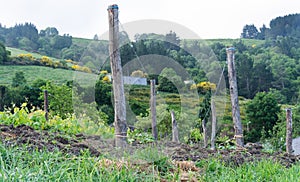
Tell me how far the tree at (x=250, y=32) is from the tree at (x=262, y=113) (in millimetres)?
34330

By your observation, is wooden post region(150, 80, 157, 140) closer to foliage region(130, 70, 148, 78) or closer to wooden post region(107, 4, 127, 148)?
foliage region(130, 70, 148, 78)

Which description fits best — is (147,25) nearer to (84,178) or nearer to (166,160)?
(166,160)

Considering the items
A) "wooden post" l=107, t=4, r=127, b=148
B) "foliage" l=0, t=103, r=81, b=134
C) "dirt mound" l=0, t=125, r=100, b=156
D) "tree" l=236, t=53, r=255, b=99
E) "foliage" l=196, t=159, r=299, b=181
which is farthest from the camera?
"tree" l=236, t=53, r=255, b=99

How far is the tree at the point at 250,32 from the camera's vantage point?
6158 cm

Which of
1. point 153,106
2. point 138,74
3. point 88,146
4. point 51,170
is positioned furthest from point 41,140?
point 153,106

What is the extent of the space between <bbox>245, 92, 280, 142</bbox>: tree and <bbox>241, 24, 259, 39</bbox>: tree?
34.3 metres

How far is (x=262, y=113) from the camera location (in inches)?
1104

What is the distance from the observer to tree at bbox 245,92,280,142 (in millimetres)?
27094

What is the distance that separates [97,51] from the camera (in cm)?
414

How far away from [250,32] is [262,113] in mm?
37548

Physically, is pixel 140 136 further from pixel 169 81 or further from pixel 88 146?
pixel 88 146

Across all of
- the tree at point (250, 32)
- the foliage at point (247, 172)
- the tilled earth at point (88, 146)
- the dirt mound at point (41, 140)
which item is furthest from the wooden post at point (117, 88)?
the tree at point (250, 32)

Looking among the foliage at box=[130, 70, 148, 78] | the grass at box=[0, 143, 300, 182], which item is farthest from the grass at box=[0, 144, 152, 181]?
the foliage at box=[130, 70, 148, 78]

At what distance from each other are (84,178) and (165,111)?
10.4 feet
